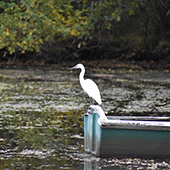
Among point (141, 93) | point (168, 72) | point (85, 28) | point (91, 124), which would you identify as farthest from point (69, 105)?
point (85, 28)

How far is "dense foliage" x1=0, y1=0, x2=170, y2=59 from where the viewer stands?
24469 millimetres

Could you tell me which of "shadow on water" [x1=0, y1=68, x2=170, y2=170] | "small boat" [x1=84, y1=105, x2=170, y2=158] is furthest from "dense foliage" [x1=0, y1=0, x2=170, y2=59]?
"small boat" [x1=84, y1=105, x2=170, y2=158]

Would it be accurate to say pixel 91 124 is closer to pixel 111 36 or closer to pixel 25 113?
pixel 25 113

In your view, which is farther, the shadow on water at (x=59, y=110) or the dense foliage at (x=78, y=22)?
the dense foliage at (x=78, y=22)

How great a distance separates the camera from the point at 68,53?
102 ft

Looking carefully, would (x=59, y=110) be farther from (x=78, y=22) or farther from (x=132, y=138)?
(x=78, y=22)

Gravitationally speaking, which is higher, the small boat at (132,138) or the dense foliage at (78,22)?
the dense foliage at (78,22)

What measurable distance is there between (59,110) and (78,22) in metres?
15.2

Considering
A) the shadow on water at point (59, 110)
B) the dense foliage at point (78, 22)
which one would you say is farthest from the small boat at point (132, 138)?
the dense foliage at point (78, 22)

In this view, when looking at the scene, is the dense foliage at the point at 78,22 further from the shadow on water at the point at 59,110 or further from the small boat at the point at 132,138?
the small boat at the point at 132,138

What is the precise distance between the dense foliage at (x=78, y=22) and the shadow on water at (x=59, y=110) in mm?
2068

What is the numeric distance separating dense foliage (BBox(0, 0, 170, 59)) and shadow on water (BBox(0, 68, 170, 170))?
207 centimetres

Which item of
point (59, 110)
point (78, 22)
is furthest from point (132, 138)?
point (78, 22)

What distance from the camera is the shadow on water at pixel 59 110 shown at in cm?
783
